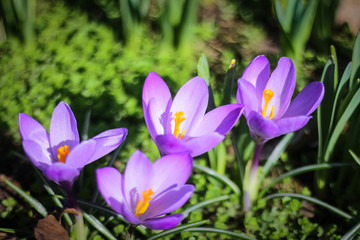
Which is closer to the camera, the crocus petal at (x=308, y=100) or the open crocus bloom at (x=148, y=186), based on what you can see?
the open crocus bloom at (x=148, y=186)

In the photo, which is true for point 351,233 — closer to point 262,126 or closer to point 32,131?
point 262,126

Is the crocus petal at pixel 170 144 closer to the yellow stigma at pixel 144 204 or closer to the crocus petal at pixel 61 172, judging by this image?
the yellow stigma at pixel 144 204

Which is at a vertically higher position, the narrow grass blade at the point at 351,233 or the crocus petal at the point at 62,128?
the crocus petal at the point at 62,128

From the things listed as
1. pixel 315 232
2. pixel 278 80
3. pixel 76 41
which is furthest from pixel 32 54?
pixel 315 232

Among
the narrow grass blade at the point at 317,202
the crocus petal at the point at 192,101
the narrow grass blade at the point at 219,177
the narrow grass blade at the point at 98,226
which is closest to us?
the crocus petal at the point at 192,101

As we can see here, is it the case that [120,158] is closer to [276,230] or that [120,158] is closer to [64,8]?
[276,230]

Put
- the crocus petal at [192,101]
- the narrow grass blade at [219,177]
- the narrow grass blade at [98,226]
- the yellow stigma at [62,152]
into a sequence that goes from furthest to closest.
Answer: the narrow grass blade at [219,177]
the narrow grass blade at [98,226]
the crocus petal at [192,101]
the yellow stigma at [62,152]

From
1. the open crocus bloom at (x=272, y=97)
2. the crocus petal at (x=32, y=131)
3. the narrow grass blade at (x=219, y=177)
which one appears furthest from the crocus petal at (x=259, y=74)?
the crocus petal at (x=32, y=131)
